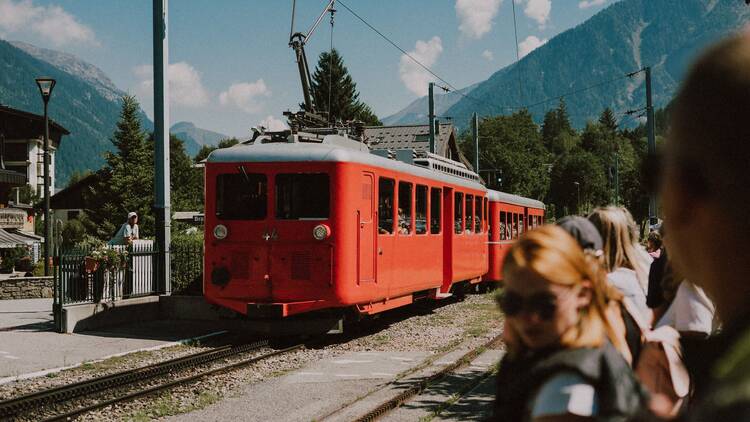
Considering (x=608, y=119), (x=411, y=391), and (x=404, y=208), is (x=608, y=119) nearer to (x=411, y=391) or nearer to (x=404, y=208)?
(x=404, y=208)

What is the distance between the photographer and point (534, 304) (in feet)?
6.56

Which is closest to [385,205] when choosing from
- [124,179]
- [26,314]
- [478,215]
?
[478,215]

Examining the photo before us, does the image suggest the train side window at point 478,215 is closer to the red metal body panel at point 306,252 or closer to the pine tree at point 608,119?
the red metal body panel at point 306,252

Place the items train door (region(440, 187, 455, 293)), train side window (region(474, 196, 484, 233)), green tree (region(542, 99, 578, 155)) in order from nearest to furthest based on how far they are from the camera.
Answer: train door (region(440, 187, 455, 293))
train side window (region(474, 196, 484, 233))
green tree (region(542, 99, 578, 155))

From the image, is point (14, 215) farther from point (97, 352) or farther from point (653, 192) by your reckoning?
point (653, 192)

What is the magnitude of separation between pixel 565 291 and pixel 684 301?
156 centimetres

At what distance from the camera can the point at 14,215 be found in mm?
40125

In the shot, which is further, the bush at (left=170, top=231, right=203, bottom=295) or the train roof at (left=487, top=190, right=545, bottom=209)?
the train roof at (left=487, top=190, right=545, bottom=209)

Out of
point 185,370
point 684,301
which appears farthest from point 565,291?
point 185,370

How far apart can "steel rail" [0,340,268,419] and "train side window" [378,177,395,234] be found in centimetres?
281

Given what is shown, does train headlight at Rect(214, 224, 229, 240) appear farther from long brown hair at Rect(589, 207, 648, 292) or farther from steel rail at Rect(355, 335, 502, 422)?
long brown hair at Rect(589, 207, 648, 292)

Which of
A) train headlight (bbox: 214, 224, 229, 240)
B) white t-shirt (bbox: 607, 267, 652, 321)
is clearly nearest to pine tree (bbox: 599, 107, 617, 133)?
train headlight (bbox: 214, 224, 229, 240)

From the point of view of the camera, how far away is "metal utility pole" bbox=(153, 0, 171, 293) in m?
15.8

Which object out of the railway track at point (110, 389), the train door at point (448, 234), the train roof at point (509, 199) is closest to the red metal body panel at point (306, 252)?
the railway track at point (110, 389)
